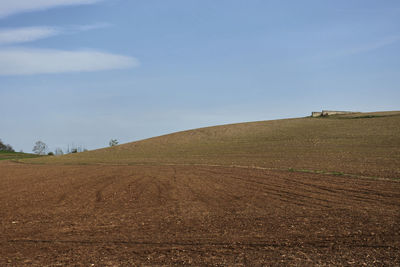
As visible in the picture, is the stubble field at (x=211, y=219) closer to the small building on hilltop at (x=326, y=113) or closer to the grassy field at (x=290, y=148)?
the grassy field at (x=290, y=148)

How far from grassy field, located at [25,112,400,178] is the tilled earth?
971 centimetres

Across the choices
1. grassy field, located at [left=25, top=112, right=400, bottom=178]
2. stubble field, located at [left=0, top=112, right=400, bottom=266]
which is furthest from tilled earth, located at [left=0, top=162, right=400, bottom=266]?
grassy field, located at [left=25, top=112, right=400, bottom=178]

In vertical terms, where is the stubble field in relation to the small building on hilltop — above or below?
below

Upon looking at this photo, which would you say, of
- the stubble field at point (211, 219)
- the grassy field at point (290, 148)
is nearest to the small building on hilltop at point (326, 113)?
the grassy field at point (290, 148)

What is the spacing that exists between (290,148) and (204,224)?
32066 mm

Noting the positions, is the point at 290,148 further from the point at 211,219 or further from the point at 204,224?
the point at 204,224

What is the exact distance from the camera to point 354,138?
4547cm

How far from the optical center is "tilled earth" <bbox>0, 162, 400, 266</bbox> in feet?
28.1

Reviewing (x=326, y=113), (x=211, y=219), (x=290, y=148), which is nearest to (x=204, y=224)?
(x=211, y=219)

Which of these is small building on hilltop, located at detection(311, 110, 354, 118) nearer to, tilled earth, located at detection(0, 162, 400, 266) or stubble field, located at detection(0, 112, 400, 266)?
stubble field, located at detection(0, 112, 400, 266)

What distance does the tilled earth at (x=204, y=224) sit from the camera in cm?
857

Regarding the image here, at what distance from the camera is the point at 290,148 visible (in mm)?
42594

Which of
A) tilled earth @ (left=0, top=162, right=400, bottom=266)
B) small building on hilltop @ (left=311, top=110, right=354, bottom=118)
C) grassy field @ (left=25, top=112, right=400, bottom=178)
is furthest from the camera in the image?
small building on hilltop @ (left=311, top=110, right=354, bottom=118)

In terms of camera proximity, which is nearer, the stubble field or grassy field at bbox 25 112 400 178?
the stubble field
